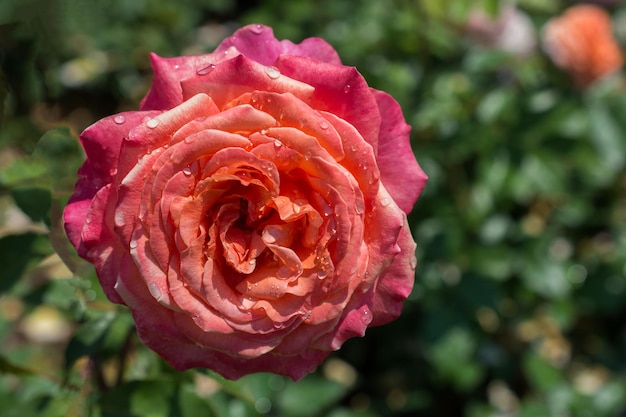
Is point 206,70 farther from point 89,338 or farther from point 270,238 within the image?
point 89,338

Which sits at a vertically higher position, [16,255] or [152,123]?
[152,123]

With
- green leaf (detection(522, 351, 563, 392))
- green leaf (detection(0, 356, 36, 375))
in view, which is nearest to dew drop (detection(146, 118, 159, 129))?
green leaf (detection(0, 356, 36, 375))

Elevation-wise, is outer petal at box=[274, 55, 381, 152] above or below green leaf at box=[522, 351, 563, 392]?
above

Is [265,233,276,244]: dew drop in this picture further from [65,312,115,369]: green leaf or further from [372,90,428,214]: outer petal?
[65,312,115,369]: green leaf

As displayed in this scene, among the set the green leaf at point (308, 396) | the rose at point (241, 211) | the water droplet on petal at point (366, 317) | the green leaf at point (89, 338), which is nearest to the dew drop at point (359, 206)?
the rose at point (241, 211)

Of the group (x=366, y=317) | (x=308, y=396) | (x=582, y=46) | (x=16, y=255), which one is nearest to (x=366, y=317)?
(x=366, y=317)

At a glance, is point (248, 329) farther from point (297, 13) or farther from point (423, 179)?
point (297, 13)

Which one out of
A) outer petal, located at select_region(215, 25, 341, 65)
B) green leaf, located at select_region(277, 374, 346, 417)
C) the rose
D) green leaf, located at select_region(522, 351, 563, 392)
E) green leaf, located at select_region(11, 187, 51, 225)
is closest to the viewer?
the rose
